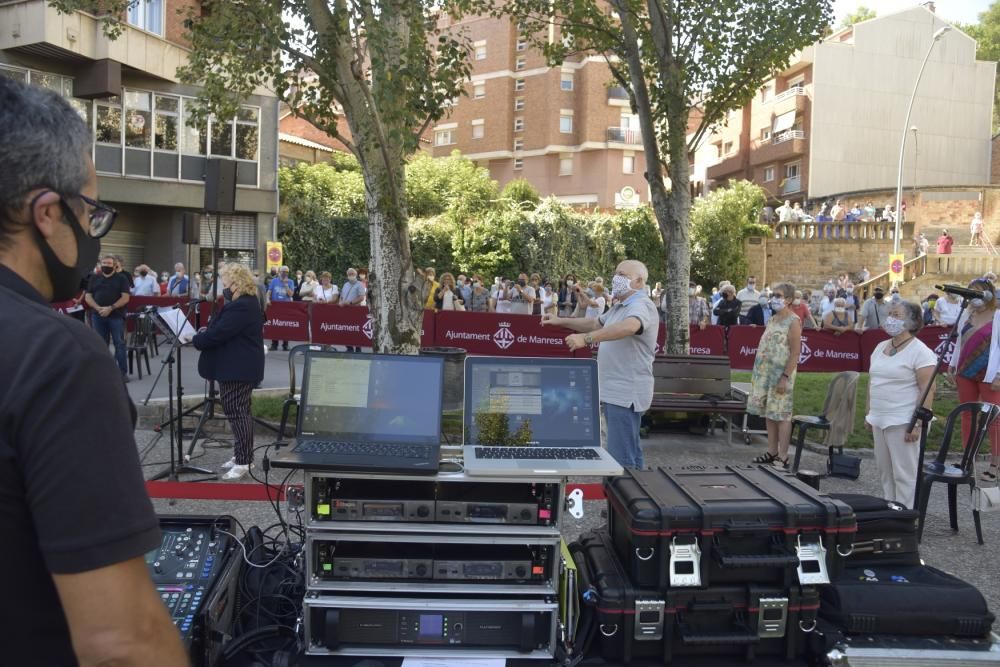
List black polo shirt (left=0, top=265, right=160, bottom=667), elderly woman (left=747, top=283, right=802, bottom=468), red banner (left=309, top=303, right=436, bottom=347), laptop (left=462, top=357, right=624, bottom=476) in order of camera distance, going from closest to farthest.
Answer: black polo shirt (left=0, top=265, right=160, bottom=667) → laptop (left=462, top=357, right=624, bottom=476) → elderly woman (left=747, top=283, right=802, bottom=468) → red banner (left=309, top=303, right=436, bottom=347)

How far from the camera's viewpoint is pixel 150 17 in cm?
2677

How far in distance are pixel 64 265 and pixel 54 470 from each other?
422 millimetres

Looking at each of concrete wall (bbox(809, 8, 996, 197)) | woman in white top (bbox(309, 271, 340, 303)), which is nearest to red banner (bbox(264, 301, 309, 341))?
woman in white top (bbox(309, 271, 340, 303))

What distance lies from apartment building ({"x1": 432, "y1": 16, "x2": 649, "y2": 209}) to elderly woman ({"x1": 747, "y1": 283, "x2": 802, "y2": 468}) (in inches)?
1611

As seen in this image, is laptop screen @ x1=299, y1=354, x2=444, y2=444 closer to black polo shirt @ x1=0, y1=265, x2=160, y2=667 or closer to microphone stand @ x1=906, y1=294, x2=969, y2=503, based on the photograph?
black polo shirt @ x1=0, y1=265, x2=160, y2=667

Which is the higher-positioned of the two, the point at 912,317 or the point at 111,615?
the point at 912,317

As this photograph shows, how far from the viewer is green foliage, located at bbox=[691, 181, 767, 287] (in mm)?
35125

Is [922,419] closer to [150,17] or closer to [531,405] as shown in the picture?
[531,405]

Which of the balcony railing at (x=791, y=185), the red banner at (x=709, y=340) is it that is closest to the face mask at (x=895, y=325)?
the red banner at (x=709, y=340)

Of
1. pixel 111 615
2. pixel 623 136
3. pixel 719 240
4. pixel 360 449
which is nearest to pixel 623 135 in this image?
pixel 623 136

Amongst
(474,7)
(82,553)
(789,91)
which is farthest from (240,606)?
(789,91)

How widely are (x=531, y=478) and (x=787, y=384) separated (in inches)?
218

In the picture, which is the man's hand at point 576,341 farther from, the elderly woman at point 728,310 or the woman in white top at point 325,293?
the woman in white top at point 325,293

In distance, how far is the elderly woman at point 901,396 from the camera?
6363 mm
